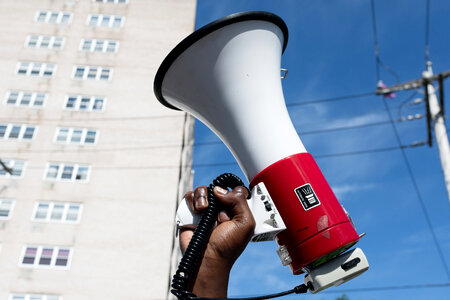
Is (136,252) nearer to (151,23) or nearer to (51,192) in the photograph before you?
(51,192)

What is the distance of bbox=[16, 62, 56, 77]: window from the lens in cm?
2220

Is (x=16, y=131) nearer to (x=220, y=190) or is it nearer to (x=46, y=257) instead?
(x=46, y=257)

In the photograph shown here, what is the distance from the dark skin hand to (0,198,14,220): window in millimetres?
19216

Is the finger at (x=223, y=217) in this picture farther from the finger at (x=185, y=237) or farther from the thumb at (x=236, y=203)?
the finger at (x=185, y=237)

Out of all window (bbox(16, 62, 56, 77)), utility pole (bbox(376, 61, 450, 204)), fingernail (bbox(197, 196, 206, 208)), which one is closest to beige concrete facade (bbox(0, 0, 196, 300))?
window (bbox(16, 62, 56, 77))

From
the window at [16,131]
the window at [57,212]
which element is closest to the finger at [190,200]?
the window at [57,212]

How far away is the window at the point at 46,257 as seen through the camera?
661 inches

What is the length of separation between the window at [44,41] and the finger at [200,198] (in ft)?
81.2

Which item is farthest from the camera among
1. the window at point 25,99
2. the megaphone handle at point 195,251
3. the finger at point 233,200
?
the window at point 25,99

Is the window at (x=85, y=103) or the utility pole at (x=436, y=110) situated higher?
the window at (x=85, y=103)

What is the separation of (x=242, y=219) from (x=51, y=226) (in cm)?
1829

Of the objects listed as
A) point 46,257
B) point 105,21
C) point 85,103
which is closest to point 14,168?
point 85,103

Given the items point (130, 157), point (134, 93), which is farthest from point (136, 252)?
point (134, 93)

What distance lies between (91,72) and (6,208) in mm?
8917
